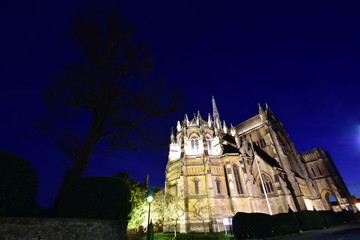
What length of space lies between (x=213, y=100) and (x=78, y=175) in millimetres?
58547

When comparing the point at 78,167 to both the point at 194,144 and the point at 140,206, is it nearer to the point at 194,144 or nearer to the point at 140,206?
the point at 140,206

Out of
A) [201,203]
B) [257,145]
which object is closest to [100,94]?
[201,203]

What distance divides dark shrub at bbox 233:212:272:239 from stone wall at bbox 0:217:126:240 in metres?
11.2

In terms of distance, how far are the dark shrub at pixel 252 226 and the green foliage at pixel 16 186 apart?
46.7 feet

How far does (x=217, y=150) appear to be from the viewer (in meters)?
35.9

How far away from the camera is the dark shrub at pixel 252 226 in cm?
1360

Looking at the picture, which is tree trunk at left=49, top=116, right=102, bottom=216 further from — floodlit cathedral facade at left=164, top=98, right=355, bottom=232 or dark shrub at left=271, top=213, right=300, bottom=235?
floodlit cathedral facade at left=164, top=98, right=355, bottom=232

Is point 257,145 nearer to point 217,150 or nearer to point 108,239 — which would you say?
point 217,150

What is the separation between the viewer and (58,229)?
495 centimetres

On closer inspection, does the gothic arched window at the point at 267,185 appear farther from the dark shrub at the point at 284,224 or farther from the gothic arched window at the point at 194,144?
the gothic arched window at the point at 194,144

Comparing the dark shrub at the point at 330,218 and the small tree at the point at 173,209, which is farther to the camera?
the small tree at the point at 173,209

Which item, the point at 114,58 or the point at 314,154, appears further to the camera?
the point at 314,154

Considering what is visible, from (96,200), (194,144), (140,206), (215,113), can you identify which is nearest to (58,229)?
(96,200)

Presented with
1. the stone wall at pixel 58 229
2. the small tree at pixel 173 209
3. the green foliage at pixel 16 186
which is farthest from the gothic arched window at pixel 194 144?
the green foliage at pixel 16 186
